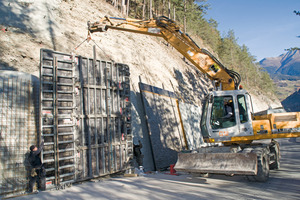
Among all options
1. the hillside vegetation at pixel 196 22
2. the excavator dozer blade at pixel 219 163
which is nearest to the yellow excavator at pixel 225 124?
the excavator dozer blade at pixel 219 163

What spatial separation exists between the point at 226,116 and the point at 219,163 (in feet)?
6.32

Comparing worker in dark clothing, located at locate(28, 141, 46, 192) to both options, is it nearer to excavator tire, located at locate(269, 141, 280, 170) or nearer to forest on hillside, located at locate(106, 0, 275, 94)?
excavator tire, located at locate(269, 141, 280, 170)

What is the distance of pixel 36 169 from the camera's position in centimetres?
684

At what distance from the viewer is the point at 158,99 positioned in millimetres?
13609

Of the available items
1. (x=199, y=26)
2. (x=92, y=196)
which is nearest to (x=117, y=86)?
(x=92, y=196)

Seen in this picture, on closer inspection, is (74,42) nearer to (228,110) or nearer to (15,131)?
(15,131)

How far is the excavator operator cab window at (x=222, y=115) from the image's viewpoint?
9.02 meters

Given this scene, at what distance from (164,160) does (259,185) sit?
16.6 ft

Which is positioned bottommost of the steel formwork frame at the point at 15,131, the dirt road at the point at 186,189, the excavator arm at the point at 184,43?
the dirt road at the point at 186,189

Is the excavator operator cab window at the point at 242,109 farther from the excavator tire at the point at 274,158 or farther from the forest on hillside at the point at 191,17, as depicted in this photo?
the forest on hillside at the point at 191,17

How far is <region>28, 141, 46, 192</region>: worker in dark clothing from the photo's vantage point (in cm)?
676

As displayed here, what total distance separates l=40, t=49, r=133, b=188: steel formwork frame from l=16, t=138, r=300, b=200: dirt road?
0.75 m

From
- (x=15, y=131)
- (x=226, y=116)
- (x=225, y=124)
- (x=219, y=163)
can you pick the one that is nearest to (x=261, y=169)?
(x=219, y=163)

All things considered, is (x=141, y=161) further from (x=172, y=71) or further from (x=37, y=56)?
(x=172, y=71)
